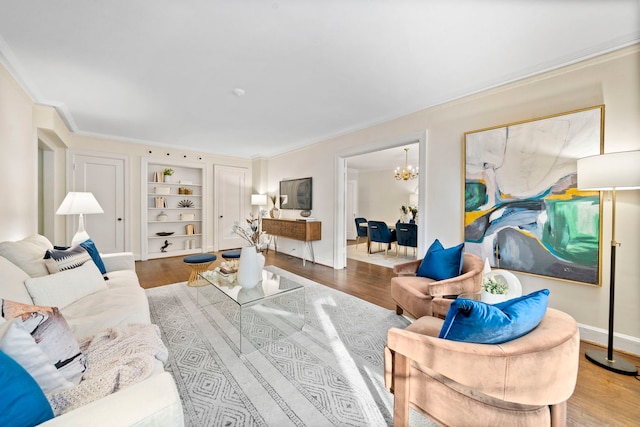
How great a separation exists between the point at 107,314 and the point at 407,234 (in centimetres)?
479

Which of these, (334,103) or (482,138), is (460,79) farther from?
(334,103)

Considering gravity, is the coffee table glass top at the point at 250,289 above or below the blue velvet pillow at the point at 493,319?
below

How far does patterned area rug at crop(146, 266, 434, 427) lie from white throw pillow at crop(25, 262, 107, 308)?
71 centimetres

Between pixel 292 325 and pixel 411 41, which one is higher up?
pixel 411 41

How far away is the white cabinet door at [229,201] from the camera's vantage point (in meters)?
6.29

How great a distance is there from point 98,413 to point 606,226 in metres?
3.42

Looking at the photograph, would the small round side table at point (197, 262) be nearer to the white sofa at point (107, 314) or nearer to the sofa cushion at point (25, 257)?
the white sofa at point (107, 314)

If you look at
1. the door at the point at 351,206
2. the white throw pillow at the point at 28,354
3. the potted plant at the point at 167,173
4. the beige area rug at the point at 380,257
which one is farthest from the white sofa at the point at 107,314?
the door at the point at 351,206

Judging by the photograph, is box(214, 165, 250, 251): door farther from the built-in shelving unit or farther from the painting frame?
the painting frame

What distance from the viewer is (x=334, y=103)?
10.9 ft

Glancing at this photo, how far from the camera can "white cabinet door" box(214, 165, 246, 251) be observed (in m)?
6.29

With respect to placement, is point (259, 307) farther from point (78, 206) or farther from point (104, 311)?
point (78, 206)

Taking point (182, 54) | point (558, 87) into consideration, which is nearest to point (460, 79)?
point (558, 87)

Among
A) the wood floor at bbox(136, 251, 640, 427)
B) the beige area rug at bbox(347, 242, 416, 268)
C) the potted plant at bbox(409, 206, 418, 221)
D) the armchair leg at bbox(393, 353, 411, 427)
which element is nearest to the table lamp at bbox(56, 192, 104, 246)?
the wood floor at bbox(136, 251, 640, 427)
